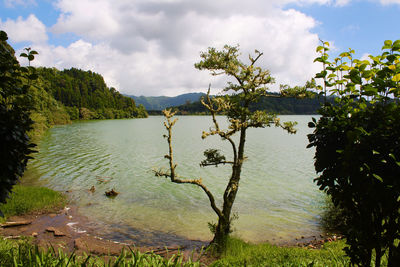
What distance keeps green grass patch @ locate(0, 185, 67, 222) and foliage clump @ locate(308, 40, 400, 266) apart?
53.1ft

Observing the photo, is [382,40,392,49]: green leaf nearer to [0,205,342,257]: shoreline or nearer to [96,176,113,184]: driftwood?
[0,205,342,257]: shoreline

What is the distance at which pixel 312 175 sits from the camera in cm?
2695

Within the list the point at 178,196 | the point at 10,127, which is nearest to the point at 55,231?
the point at 178,196

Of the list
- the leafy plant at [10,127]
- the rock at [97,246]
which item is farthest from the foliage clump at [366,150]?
the rock at [97,246]

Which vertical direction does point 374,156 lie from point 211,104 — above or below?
below

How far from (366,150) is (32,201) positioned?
18.1 meters

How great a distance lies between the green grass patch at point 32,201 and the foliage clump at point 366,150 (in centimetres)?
1619

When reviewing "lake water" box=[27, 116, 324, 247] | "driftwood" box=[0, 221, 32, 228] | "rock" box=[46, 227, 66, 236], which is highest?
"driftwood" box=[0, 221, 32, 228]

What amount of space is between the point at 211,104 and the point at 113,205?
11614mm

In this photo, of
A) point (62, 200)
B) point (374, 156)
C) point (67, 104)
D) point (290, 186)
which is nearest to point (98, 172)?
point (62, 200)

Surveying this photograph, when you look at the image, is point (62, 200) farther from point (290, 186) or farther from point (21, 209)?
point (290, 186)

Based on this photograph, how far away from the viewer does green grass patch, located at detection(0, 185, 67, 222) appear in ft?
47.3

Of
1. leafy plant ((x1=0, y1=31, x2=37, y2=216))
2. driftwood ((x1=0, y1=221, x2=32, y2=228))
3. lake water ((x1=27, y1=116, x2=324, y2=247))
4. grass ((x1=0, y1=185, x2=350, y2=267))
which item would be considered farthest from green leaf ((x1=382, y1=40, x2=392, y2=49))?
driftwood ((x1=0, y1=221, x2=32, y2=228))

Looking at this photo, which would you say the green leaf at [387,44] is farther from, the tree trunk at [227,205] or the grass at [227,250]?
the tree trunk at [227,205]
